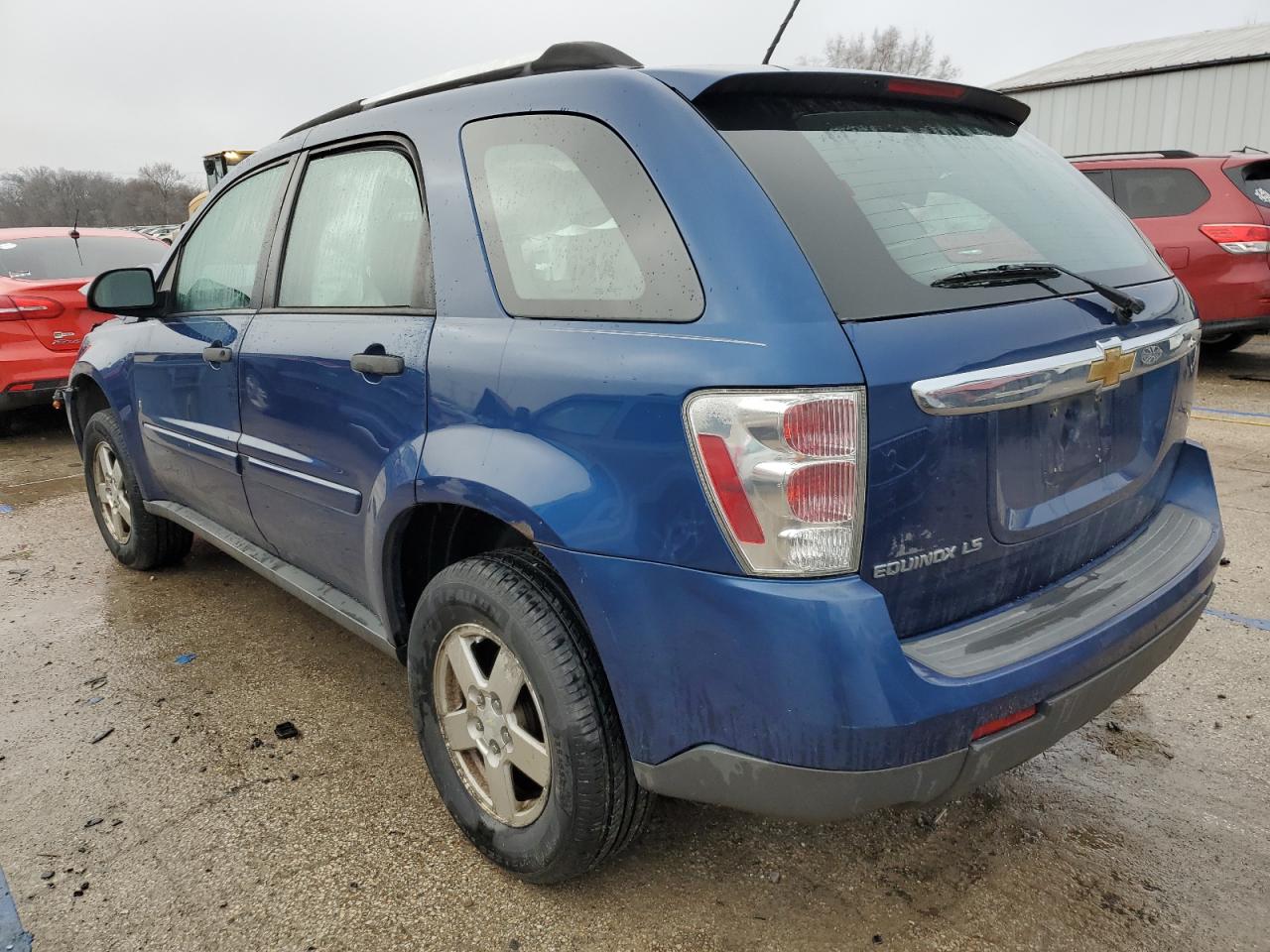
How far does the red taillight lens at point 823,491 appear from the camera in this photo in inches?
62.5

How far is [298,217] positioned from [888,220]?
6.11 feet

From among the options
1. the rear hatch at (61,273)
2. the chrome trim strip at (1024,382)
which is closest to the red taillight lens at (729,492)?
the chrome trim strip at (1024,382)

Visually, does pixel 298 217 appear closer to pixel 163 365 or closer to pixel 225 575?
pixel 163 365

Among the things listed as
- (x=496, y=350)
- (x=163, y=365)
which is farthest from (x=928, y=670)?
(x=163, y=365)

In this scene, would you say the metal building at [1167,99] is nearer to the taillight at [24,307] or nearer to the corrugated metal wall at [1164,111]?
the corrugated metal wall at [1164,111]

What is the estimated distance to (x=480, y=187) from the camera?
2197mm

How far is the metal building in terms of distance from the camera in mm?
15305

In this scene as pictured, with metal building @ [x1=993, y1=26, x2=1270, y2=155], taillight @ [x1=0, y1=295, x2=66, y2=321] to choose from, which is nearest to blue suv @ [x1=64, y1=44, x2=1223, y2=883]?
taillight @ [x1=0, y1=295, x2=66, y2=321]

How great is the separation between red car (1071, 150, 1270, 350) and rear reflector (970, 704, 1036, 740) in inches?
285

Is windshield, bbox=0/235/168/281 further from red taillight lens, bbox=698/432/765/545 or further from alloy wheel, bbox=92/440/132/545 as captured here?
red taillight lens, bbox=698/432/765/545

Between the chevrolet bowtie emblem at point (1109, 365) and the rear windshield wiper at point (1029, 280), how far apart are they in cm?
10

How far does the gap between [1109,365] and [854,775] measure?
3.22 ft

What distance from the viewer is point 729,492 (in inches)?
63.3

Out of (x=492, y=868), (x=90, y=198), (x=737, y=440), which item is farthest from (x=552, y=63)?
(x=90, y=198)
